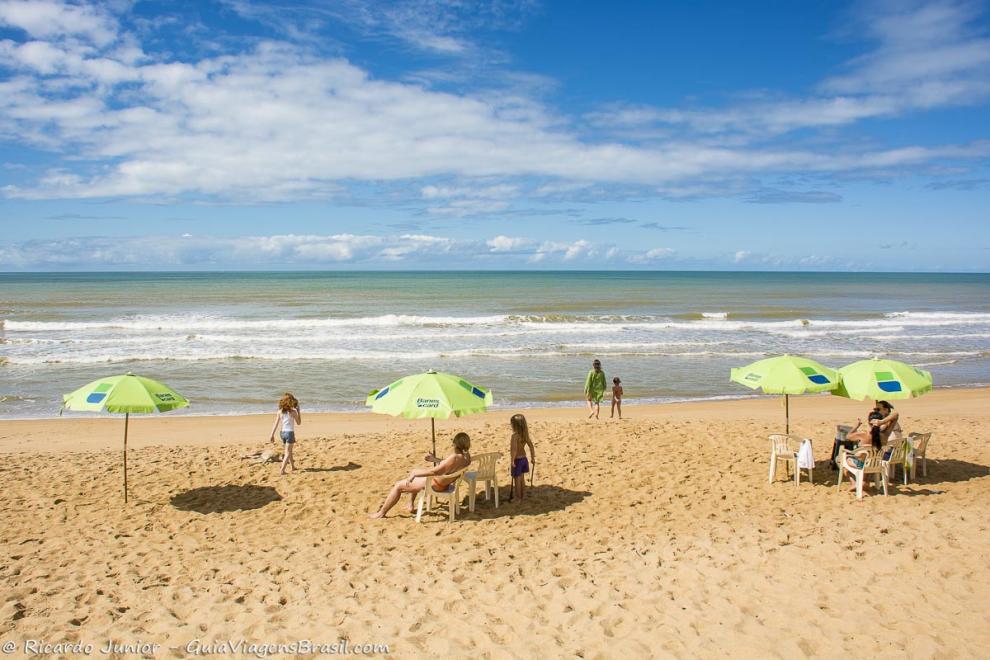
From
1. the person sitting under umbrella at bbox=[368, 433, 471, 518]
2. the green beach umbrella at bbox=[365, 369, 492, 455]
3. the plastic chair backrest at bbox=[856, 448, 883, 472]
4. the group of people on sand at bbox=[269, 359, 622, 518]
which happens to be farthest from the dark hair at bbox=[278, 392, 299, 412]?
the plastic chair backrest at bbox=[856, 448, 883, 472]

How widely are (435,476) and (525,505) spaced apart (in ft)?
4.45

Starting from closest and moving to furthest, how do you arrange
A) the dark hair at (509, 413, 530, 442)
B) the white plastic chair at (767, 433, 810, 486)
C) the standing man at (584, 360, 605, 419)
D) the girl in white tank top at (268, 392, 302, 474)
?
the dark hair at (509, 413, 530, 442) → the white plastic chair at (767, 433, 810, 486) → the girl in white tank top at (268, 392, 302, 474) → the standing man at (584, 360, 605, 419)

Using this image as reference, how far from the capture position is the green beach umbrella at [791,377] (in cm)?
917

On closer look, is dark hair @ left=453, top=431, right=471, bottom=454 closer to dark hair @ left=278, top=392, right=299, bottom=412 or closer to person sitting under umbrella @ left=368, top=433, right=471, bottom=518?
person sitting under umbrella @ left=368, top=433, right=471, bottom=518

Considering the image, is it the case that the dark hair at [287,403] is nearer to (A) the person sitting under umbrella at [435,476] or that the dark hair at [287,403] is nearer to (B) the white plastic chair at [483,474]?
(A) the person sitting under umbrella at [435,476]

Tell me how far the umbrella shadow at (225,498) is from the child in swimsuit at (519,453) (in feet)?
10.9

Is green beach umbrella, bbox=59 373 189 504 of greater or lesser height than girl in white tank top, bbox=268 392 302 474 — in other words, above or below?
above

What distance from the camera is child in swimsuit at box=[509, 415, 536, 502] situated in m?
8.70

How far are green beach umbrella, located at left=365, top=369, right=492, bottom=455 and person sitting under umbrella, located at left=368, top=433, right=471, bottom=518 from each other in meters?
0.48

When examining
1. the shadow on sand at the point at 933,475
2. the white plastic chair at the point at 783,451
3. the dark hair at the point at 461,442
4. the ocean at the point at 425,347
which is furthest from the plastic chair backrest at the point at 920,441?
the ocean at the point at 425,347

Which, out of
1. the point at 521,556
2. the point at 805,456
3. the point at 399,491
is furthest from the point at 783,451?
the point at 399,491

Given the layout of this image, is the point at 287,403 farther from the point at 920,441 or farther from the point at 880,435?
the point at 920,441

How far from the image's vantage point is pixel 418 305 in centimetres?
5297

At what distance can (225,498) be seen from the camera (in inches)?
360
